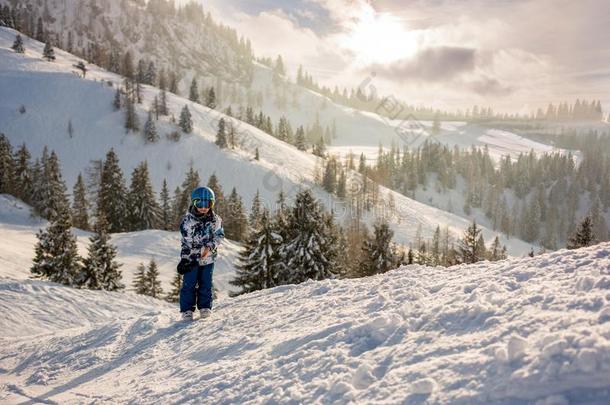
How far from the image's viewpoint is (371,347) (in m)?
4.91

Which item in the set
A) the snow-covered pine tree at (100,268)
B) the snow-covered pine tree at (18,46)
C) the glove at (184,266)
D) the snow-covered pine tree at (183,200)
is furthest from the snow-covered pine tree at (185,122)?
the glove at (184,266)

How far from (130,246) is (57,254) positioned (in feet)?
61.6

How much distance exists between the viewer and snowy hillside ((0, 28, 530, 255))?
95312mm

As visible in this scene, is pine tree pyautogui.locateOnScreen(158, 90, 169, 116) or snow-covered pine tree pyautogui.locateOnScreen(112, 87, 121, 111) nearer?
Answer: snow-covered pine tree pyautogui.locateOnScreen(112, 87, 121, 111)

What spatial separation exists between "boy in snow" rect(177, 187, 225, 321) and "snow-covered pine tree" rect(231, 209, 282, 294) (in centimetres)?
1698

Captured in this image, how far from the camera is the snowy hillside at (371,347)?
3.38m

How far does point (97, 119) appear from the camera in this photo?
335 feet

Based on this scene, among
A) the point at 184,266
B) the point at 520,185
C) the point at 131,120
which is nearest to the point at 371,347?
the point at 184,266

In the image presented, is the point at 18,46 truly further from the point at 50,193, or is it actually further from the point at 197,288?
the point at 197,288

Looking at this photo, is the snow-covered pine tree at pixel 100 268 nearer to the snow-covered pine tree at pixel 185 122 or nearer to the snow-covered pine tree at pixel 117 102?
the snow-covered pine tree at pixel 185 122

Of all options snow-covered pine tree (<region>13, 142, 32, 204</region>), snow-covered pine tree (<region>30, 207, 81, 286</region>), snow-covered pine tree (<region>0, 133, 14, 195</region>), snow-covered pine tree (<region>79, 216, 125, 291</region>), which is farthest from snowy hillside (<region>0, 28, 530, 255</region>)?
snow-covered pine tree (<region>30, 207, 81, 286</region>)

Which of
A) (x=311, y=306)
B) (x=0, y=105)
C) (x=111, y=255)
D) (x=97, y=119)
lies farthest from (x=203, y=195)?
(x=0, y=105)

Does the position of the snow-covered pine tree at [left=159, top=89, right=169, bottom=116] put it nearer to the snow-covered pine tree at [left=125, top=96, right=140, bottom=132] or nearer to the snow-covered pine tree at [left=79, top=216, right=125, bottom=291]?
the snow-covered pine tree at [left=125, top=96, right=140, bottom=132]

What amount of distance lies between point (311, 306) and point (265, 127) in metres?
136
